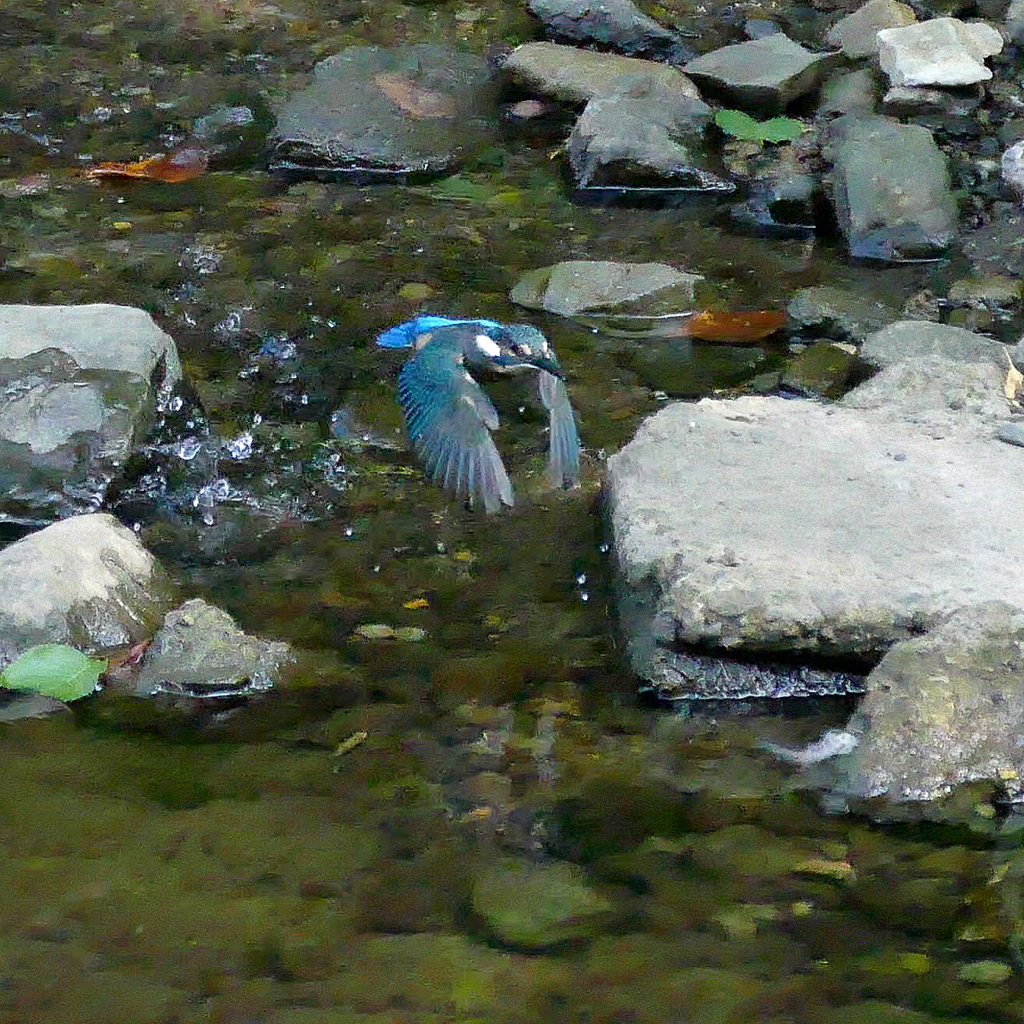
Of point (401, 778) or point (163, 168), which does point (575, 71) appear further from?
point (401, 778)

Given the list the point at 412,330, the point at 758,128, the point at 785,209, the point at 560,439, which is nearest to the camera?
the point at 560,439

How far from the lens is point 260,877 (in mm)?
2988

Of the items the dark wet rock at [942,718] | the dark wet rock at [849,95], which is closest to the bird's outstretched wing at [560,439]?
the dark wet rock at [942,718]

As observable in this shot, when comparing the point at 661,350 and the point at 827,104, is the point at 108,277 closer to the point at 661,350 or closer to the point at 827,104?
the point at 661,350

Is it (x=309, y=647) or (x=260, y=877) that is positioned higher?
(x=260, y=877)

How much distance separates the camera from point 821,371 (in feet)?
17.5


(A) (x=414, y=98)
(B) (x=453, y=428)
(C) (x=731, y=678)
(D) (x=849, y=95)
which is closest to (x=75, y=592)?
(B) (x=453, y=428)

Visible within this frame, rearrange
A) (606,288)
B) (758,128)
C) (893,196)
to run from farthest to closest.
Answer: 1. (758,128)
2. (893,196)
3. (606,288)

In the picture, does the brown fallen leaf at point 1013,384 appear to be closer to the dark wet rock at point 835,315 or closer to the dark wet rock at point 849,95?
the dark wet rock at point 835,315

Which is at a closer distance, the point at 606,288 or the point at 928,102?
the point at 606,288

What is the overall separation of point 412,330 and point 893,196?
2.24 metres

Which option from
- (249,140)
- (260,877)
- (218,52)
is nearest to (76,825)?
(260,877)

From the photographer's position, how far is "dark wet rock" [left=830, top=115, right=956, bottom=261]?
20.4 ft

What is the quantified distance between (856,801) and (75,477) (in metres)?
2.41
